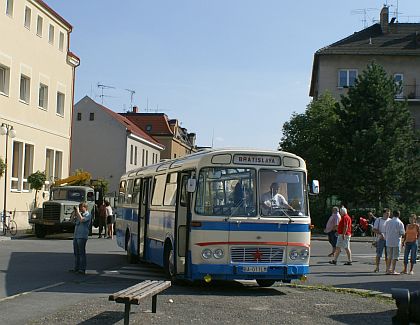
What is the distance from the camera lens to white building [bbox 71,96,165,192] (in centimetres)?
6856

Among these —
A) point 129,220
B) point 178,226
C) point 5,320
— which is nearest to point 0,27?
point 129,220

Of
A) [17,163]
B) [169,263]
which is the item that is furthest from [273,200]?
[17,163]

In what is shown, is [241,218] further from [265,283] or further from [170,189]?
[170,189]

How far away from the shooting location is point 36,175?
39156 millimetres

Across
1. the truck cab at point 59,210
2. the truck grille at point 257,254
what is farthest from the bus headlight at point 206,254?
the truck cab at point 59,210

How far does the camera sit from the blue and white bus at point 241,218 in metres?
14.0

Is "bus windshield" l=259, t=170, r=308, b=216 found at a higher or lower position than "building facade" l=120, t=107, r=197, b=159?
lower

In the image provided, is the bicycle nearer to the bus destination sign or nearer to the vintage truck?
the vintage truck

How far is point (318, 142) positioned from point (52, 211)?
24468 mm

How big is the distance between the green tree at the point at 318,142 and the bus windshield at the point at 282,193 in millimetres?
34059

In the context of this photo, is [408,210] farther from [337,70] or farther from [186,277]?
[186,277]

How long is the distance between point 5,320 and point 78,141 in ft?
198

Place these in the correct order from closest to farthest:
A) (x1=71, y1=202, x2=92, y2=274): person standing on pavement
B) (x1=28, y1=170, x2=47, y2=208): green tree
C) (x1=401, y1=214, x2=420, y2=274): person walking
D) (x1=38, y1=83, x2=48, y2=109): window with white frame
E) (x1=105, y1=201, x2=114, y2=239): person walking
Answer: (x1=71, y1=202, x2=92, y2=274): person standing on pavement
(x1=401, y1=214, x2=420, y2=274): person walking
(x1=105, y1=201, x2=114, y2=239): person walking
(x1=28, y1=170, x2=47, y2=208): green tree
(x1=38, y1=83, x2=48, y2=109): window with white frame

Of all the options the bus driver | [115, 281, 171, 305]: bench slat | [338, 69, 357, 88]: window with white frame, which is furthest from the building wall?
[115, 281, 171, 305]: bench slat
